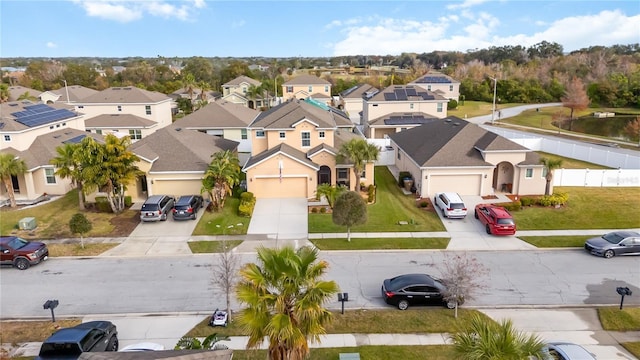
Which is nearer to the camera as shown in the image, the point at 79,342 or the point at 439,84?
the point at 79,342

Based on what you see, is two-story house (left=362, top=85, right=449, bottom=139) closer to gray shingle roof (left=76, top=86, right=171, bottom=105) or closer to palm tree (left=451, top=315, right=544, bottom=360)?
gray shingle roof (left=76, top=86, right=171, bottom=105)

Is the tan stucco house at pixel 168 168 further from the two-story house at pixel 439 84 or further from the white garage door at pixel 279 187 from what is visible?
the two-story house at pixel 439 84

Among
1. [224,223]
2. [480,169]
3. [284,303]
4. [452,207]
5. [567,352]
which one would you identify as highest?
[284,303]

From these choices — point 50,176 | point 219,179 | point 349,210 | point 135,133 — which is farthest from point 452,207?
point 135,133

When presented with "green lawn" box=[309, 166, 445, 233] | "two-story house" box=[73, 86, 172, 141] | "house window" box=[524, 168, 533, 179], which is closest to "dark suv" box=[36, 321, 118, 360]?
"green lawn" box=[309, 166, 445, 233]

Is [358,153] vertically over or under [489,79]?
under

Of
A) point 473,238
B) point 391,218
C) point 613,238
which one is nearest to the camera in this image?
point 613,238

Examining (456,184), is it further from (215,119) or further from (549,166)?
(215,119)

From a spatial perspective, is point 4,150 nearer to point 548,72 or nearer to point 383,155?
point 383,155
